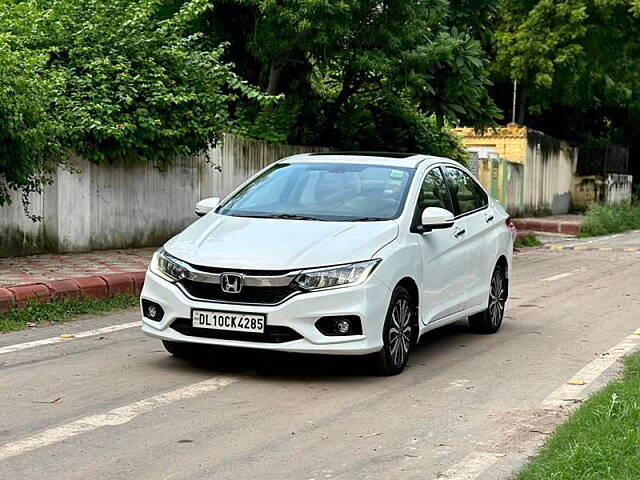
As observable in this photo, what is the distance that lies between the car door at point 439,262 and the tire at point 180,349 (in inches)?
70.1

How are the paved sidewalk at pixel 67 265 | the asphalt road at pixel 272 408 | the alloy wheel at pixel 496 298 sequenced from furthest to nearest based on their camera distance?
the paved sidewalk at pixel 67 265, the alloy wheel at pixel 496 298, the asphalt road at pixel 272 408

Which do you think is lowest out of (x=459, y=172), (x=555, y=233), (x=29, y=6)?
(x=555, y=233)

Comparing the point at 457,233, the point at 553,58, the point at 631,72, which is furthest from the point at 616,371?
the point at 631,72

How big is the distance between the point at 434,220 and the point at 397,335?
942 millimetres

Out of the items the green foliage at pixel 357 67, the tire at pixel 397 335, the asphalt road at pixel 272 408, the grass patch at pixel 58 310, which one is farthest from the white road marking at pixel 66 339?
the green foliage at pixel 357 67

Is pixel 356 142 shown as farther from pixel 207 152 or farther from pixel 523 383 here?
pixel 523 383

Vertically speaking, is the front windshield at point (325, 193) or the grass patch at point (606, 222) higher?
the front windshield at point (325, 193)

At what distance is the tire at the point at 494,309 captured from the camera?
32.3 feet

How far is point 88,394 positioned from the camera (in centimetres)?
687

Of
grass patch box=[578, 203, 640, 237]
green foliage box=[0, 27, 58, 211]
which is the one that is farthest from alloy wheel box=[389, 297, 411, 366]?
grass patch box=[578, 203, 640, 237]

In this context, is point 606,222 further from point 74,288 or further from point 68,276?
point 74,288

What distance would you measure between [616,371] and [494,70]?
25.1 m

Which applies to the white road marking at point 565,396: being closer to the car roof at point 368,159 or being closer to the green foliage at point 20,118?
the car roof at point 368,159

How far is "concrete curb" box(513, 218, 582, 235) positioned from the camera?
28016 mm
